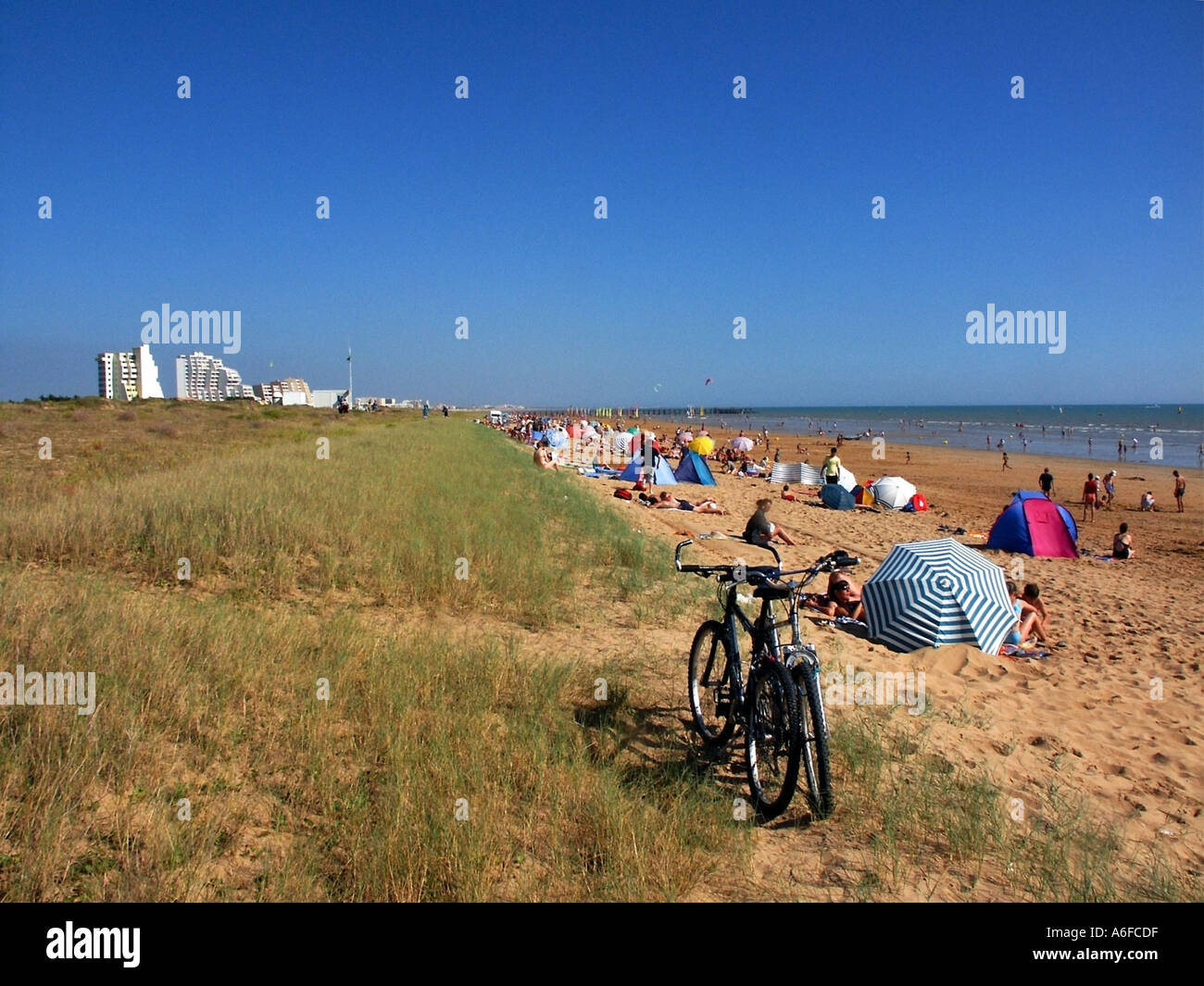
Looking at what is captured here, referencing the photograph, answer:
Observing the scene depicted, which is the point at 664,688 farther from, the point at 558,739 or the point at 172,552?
the point at 172,552

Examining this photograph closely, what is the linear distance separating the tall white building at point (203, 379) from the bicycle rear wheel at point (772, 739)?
373 ft

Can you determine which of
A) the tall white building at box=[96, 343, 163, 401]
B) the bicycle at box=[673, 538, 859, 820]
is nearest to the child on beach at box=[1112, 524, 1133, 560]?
the bicycle at box=[673, 538, 859, 820]

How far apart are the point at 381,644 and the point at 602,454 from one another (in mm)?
25560

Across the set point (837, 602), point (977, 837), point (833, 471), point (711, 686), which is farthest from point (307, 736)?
point (833, 471)

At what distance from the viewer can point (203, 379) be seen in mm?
111562

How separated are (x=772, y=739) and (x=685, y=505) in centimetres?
1405

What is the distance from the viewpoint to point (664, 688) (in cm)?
484

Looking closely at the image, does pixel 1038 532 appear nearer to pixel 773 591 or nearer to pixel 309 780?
pixel 773 591

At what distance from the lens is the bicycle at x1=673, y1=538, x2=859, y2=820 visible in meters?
3.17

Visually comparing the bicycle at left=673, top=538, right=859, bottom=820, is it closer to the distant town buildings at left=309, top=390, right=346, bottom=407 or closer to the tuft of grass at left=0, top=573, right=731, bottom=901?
the tuft of grass at left=0, top=573, right=731, bottom=901

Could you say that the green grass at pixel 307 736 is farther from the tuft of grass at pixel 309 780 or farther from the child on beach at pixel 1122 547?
the child on beach at pixel 1122 547
